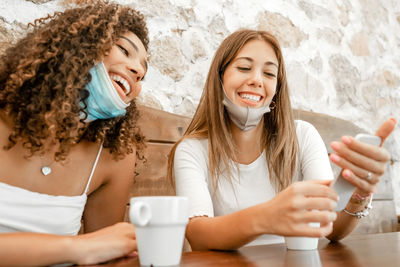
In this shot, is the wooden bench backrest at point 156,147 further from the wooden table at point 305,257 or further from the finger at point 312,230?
the finger at point 312,230

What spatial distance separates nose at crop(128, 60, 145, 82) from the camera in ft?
3.35

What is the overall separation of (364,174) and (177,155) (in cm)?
59

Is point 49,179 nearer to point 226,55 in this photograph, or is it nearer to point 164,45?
point 226,55

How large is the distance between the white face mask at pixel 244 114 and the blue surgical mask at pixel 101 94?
39 cm

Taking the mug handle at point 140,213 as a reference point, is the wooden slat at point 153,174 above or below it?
above

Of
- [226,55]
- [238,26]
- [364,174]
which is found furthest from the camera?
[238,26]

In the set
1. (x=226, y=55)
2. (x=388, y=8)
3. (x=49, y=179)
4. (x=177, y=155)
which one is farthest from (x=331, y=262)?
(x=388, y=8)

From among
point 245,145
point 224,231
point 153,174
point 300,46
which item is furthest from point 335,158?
point 300,46

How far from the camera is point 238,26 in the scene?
1.84m

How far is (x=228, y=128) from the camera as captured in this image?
1.28m

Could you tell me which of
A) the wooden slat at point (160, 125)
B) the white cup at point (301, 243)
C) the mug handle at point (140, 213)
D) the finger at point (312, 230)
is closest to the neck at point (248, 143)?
the wooden slat at point (160, 125)

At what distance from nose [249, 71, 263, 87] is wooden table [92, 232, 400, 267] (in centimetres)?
53

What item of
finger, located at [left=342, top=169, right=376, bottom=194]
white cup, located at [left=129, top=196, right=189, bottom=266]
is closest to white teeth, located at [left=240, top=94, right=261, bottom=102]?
finger, located at [left=342, top=169, right=376, bottom=194]

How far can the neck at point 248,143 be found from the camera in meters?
1.25
